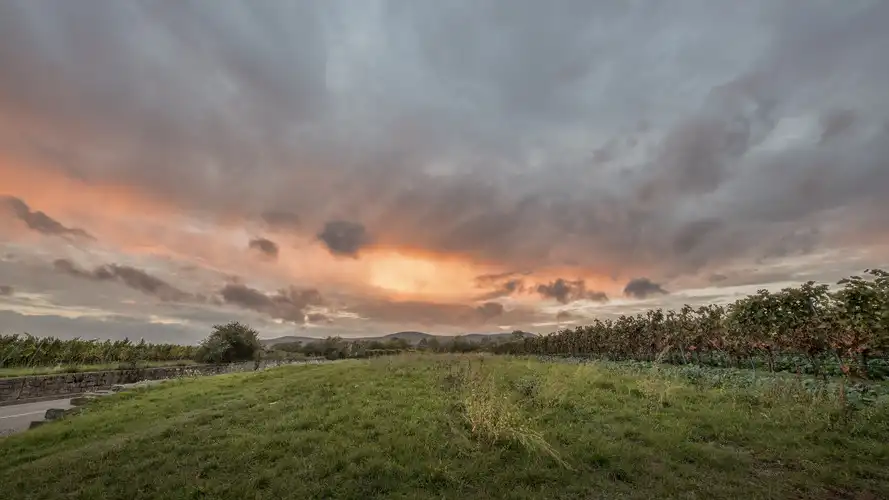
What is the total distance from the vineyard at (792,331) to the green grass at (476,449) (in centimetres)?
291

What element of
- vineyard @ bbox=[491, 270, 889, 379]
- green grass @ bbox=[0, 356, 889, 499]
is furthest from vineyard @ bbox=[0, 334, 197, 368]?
vineyard @ bbox=[491, 270, 889, 379]

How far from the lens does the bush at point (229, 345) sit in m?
47.5

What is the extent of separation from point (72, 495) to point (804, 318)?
23733 mm

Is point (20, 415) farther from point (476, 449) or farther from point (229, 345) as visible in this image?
point (229, 345)

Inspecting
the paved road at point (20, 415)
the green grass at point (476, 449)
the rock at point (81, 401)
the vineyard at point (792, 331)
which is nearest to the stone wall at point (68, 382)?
the paved road at point (20, 415)

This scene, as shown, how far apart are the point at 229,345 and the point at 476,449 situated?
1849 inches

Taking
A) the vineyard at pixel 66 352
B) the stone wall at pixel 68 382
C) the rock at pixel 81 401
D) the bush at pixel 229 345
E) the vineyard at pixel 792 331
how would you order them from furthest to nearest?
the bush at pixel 229 345, the vineyard at pixel 66 352, the stone wall at pixel 68 382, the rock at pixel 81 401, the vineyard at pixel 792 331

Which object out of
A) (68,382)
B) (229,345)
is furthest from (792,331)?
(229,345)

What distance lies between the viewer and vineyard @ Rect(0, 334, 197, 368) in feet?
117

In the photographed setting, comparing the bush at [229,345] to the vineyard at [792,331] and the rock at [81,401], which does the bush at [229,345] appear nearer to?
the rock at [81,401]

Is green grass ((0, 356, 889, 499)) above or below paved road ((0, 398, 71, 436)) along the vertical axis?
above

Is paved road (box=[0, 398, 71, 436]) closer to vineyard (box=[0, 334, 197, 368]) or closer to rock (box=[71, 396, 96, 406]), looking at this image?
rock (box=[71, 396, 96, 406])

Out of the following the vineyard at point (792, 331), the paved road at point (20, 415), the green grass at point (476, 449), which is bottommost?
the paved road at point (20, 415)

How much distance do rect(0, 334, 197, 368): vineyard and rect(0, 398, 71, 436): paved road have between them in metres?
18.0
